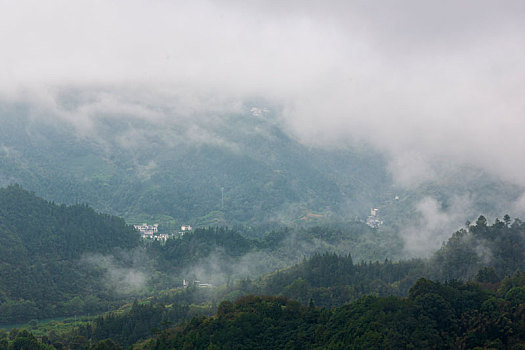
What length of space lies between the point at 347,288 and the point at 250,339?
41.3m

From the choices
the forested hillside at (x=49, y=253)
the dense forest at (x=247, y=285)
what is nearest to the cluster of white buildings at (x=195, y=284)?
the dense forest at (x=247, y=285)

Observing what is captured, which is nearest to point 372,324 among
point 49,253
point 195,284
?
point 195,284

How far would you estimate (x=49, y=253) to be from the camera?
147750 mm

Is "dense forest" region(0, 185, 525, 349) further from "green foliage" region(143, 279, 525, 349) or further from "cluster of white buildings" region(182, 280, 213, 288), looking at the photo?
"cluster of white buildings" region(182, 280, 213, 288)

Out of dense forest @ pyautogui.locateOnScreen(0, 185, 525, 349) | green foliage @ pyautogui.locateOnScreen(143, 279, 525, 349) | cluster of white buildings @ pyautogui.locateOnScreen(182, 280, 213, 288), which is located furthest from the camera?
cluster of white buildings @ pyautogui.locateOnScreen(182, 280, 213, 288)

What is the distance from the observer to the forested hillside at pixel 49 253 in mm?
127625

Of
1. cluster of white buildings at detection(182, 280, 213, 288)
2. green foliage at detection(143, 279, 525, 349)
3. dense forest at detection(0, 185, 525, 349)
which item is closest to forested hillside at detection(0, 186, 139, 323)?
dense forest at detection(0, 185, 525, 349)

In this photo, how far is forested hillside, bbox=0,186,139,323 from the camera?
419ft

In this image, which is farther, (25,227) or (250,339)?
(25,227)

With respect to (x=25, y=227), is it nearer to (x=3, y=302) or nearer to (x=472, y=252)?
(x=3, y=302)

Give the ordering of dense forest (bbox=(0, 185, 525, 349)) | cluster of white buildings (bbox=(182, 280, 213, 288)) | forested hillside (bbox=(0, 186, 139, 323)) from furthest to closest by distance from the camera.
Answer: cluster of white buildings (bbox=(182, 280, 213, 288)) → forested hillside (bbox=(0, 186, 139, 323)) → dense forest (bbox=(0, 185, 525, 349))

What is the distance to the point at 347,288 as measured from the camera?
12325 centimetres

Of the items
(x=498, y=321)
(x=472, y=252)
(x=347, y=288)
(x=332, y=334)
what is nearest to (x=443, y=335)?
(x=498, y=321)

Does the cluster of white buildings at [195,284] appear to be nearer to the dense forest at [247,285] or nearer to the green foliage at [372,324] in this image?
the dense forest at [247,285]
